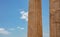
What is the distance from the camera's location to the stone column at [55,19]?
1133 millimetres

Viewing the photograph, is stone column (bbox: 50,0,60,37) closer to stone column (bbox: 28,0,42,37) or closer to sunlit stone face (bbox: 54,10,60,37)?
sunlit stone face (bbox: 54,10,60,37)

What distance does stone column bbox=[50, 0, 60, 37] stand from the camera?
3.72 feet

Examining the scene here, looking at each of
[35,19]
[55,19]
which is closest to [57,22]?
[55,19]

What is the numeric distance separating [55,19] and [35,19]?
8.8 inches

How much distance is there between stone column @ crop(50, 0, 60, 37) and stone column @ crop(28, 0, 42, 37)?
0.14 m

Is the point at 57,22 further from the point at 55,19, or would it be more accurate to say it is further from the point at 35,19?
the point at 35,19

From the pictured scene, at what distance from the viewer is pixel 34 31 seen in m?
1.18

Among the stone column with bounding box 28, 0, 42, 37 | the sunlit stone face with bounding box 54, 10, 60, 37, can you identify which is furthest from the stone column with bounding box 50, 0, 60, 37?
the stone column with bounding box 28, 0, 42, 37

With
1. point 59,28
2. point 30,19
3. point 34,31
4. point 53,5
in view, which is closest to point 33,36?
point 34,31

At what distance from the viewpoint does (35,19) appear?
3.92 ft

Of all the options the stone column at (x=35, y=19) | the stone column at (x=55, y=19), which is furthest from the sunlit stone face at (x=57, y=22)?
the stone column at (x=35, y=19)

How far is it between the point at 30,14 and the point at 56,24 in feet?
1.03

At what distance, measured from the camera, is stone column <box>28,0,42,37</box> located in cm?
118

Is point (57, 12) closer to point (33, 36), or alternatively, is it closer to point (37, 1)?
point (37, 1)
